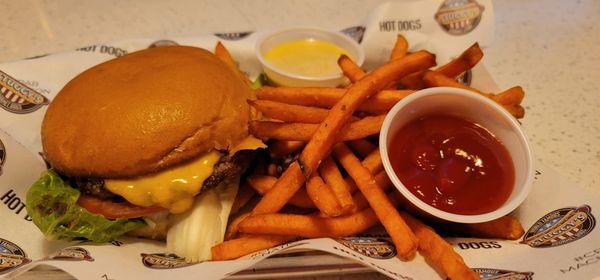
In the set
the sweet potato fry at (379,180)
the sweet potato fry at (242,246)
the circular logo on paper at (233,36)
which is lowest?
the sweet potato fry at (242,246)

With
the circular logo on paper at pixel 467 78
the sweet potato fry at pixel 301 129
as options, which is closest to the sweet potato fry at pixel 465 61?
the circular logo on paper at pixel 467 78

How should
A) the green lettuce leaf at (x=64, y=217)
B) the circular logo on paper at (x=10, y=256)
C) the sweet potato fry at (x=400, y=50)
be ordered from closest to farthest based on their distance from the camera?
the circular logo on paper at (x=10, y=256) < the green lettuce leaf at (x=64, y=217) < the sweet potato fry at (x=400, y=50)

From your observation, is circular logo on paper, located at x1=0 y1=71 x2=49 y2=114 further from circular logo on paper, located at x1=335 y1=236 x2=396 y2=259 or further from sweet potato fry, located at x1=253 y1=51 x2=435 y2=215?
circular logo on paper, located at x1=335 y1=236 x2=396 y2=259

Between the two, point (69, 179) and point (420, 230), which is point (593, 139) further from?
point (69, 179)

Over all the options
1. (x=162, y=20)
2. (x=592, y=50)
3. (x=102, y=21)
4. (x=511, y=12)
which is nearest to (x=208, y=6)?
(x=162, y=20)

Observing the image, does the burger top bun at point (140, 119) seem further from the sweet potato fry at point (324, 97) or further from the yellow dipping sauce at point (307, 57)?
the yellow dipping sauce at point (307, 57)

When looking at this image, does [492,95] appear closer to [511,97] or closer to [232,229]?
[511,97]

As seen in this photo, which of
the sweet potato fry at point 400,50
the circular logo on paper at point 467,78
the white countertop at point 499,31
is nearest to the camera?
the sweet potato fry at point 400,50
